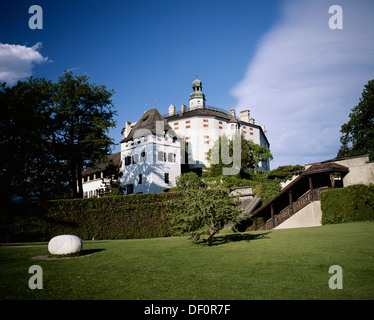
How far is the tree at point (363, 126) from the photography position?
36.6 m

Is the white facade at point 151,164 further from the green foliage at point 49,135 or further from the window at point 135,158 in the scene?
the green foliage at point 49,135

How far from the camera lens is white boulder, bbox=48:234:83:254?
37.5ft

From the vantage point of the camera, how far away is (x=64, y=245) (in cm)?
1148

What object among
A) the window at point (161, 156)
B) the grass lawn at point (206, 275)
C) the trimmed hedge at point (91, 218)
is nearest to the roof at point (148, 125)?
the window at point (161, 156)

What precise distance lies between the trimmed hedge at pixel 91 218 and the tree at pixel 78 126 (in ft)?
33.9

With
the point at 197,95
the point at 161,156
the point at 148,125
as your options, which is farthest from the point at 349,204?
the point at 197,95

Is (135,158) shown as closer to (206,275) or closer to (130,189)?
(130,189)

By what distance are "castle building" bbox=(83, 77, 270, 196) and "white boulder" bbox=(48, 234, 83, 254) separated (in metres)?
32.5

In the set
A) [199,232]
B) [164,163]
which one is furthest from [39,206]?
[164,163]

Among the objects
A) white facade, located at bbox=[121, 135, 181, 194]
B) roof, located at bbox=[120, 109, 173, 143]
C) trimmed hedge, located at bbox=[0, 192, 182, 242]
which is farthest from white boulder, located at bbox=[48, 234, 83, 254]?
roof, located at bbox=[120, 109, 173, 143]

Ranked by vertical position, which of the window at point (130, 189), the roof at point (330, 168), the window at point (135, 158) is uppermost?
the window at point (135, 158)
